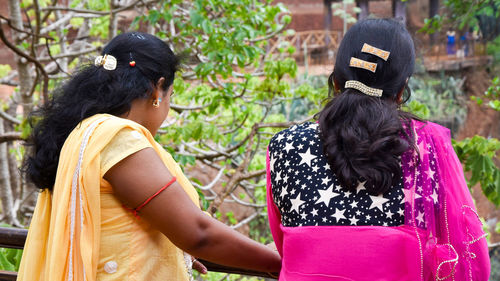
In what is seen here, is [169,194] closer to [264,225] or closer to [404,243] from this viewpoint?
[404,243]

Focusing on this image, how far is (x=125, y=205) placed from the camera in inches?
57.0

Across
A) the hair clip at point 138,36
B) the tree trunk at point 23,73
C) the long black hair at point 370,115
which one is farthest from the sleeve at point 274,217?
the tree trunk at point 23,73

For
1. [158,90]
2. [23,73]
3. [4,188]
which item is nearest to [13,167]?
[4,188]

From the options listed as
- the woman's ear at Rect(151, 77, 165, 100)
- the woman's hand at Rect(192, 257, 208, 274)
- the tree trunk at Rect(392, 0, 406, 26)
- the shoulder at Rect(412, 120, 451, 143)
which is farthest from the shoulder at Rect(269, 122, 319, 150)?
the tree trunk at Rect(392, 0, 406, 26)

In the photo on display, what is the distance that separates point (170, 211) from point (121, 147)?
0.66ft

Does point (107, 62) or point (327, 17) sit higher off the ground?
point (107, 62)

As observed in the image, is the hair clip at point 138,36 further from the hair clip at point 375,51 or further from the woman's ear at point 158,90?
the hair clip at point 375,51

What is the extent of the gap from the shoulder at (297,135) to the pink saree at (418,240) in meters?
0.22

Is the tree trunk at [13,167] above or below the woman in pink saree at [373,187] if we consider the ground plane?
below

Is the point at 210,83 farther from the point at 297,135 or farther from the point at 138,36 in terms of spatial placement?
the point at 297,135

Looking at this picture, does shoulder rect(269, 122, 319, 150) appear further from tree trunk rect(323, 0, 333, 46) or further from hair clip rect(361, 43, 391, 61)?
tree trunk rect(323, 0, 333, 46)

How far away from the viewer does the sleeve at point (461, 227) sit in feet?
4.55

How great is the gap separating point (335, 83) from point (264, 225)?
31.8 feet

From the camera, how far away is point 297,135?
4.76ft
